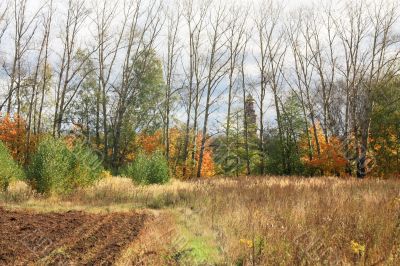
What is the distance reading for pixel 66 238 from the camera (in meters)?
5.58

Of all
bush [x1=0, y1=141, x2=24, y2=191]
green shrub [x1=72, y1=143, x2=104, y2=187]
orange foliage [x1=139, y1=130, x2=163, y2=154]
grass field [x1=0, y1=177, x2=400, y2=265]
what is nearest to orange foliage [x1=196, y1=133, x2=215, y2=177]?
orange foliage [x1=139, y1=130, x2=163, y2=154]

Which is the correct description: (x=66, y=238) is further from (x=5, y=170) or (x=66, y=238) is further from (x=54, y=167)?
(x=5, y=170)

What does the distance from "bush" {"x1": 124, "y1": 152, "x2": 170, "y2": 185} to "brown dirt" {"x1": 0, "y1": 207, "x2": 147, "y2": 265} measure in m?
7.16

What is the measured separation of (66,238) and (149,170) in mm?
10231

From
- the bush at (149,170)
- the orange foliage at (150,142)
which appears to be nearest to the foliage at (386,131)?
the orange foliage at (150,142)

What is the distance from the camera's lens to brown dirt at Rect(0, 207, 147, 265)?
4602 millimetres

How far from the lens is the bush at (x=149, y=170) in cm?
1516

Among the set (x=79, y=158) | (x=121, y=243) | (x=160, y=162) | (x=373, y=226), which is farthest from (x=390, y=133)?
(x=121, y=243)

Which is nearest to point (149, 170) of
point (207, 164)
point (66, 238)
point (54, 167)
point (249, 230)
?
point (54, 167)

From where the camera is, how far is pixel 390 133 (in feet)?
87.8

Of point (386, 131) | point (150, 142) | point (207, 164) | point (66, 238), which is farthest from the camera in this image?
point (207, 164)

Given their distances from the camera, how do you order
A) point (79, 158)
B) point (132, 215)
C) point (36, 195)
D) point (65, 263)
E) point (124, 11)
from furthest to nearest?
point (124, 11) < point (79, 158) < point (36, 195) < point (132, 215) < point (65, 263)

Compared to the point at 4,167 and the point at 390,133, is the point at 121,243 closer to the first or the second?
the point at 4,167

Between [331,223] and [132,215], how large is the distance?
415 centimetres
